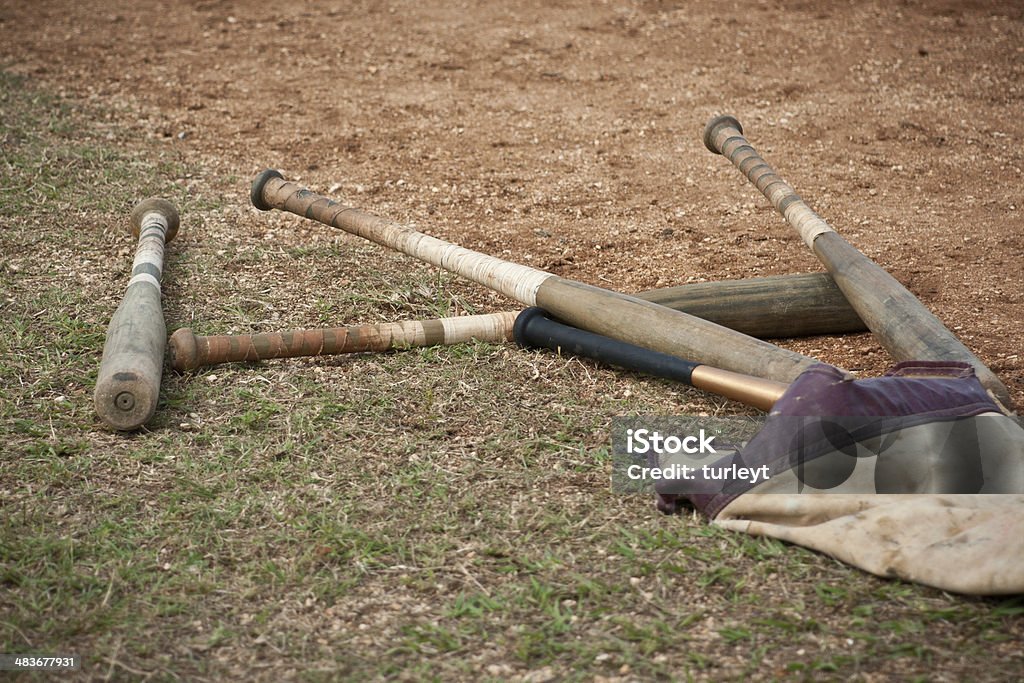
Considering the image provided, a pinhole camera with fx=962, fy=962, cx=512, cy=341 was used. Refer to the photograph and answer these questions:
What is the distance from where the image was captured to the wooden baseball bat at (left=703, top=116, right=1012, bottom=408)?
2705 mm

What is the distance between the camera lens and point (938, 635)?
6.48 ft

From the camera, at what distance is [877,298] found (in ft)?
9.86

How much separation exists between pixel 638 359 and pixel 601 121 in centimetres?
290

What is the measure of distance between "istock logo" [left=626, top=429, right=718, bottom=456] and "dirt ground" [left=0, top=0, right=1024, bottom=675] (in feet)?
2.39

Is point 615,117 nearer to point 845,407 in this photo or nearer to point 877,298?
point 877,298

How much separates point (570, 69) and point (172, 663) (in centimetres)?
496

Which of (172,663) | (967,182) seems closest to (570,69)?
(967,182)

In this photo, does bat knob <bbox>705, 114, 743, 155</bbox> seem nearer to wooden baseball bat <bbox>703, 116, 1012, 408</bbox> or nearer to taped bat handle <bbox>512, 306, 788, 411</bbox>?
wooden baseball bat <bbox>703, 116, 1012, 408</bbox>

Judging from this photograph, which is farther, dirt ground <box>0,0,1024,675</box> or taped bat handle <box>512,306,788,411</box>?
dirt ground <box>0,0,1024,675</box>

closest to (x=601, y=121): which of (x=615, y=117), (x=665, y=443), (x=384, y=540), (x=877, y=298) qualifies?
(x=615, y=117)

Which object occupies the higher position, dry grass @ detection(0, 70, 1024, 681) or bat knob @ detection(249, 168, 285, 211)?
bat knob @ detection(249, 168, 285, 211)

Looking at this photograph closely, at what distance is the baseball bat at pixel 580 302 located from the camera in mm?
2717

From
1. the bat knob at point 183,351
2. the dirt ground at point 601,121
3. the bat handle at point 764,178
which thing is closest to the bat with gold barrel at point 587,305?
the dirt ground at point 601,121

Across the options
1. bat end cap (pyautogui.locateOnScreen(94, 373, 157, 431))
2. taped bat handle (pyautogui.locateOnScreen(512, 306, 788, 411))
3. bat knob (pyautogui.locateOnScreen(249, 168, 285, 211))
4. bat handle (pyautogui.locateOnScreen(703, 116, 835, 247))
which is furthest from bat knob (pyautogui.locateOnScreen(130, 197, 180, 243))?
bat handle (pyautogui.locateOnScreen(703, 116, 835, 247))
